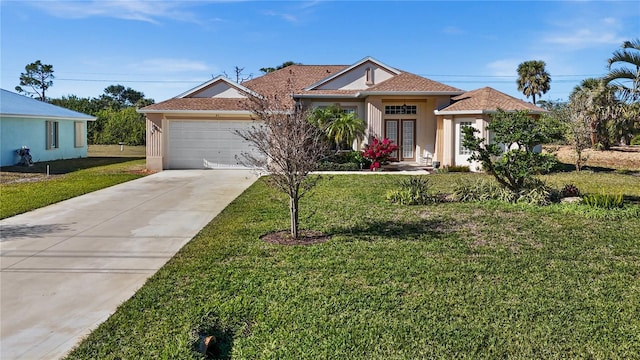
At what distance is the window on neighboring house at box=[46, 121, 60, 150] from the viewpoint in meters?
25.3

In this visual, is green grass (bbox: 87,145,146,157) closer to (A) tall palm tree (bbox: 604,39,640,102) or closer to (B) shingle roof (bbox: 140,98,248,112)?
(B) shingle roof (bbox: 140,98,248,112)

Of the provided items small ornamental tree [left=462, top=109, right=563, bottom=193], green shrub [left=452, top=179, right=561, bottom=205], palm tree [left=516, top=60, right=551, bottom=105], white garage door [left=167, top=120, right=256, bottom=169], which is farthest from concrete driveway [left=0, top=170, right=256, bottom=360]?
palm tree [left=516, top=60, right=551, bottom=105]

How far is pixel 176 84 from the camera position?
5219 centimetres

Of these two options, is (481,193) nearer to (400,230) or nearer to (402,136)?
(400,230)

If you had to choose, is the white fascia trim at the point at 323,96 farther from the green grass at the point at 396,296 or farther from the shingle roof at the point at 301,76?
the green grass at the point at 396,296

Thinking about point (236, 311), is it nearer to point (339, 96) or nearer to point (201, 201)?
point (201, 201)

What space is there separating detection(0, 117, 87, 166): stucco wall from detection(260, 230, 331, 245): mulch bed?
62.8ft

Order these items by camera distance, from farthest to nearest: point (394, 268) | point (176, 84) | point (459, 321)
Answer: point (176, 84) < point (394, 268) < point (459, 321)

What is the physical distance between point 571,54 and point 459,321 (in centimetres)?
2321

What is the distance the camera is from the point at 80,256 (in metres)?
7.21

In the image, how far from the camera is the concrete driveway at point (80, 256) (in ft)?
15.4

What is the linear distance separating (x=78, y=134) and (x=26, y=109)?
5276 mm

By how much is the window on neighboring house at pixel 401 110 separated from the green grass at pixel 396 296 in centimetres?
1417

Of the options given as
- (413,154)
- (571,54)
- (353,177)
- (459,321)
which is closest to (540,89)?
(571,54)
